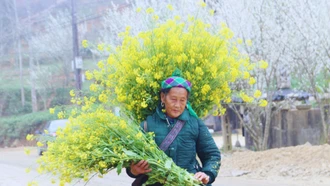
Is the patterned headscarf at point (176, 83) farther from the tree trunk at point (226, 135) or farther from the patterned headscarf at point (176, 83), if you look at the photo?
the tree trunk at point (226, 135)

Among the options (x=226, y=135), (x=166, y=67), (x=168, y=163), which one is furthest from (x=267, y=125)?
(x=168, y=163)

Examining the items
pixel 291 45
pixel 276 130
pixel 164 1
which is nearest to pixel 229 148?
pixel 276 130

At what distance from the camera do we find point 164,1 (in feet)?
70.7

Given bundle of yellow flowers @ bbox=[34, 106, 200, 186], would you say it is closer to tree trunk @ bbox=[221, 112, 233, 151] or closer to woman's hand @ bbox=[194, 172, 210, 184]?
woman's hand @ bbox=[194, 172, 210, 184]

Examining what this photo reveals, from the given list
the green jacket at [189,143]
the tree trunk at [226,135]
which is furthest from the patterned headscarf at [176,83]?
the tree trunk at [226,135]

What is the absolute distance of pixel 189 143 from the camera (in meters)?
3.82

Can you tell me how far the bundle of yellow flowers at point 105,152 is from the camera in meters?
3.64

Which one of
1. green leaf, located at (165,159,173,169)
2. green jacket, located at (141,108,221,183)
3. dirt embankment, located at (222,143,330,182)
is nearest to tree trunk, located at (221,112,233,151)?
dirt embankment, located at (222,143,330,182)

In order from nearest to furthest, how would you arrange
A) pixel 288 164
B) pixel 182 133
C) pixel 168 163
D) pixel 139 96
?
pixel 168 163 < pixel 182 133 < pixel 139 96 < pixel 288 164

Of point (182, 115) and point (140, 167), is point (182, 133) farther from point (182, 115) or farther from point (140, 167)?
point (140, 167)

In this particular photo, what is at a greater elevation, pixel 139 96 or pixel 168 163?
pixel 139 96

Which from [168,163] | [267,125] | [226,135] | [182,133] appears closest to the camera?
[168,163]

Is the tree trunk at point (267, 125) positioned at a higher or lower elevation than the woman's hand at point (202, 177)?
lower

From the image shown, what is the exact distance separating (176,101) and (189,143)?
0.31 metres
